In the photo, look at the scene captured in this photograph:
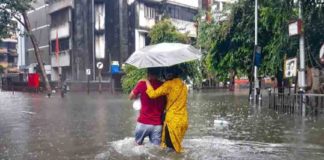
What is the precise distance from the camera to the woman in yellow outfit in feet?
26.0

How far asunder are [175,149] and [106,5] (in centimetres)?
4246

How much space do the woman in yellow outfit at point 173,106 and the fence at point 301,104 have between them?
831cm

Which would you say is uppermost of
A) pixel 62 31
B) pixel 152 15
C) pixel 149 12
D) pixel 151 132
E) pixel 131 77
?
pixel 149 12

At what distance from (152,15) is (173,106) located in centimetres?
4328

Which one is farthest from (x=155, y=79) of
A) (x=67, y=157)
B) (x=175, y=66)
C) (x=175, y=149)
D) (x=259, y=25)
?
(x=259, y=25)

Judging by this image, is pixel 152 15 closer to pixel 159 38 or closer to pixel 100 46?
pixel 100 46

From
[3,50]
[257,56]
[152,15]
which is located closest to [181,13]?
[152,15]

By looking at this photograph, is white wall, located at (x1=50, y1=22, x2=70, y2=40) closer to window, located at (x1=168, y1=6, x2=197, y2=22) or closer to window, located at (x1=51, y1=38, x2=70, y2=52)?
window, located at (x1=51, y1=38, x2=70, y2=52)

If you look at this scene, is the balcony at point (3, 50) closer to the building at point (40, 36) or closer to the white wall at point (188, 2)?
the building at point (40, 36)

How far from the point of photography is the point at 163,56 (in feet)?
26.2

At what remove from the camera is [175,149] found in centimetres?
827

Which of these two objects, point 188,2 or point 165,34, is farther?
point 188,2

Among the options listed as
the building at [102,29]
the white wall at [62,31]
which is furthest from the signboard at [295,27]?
the white wall at [62,31]

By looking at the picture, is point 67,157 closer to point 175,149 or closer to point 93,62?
point 175,149
